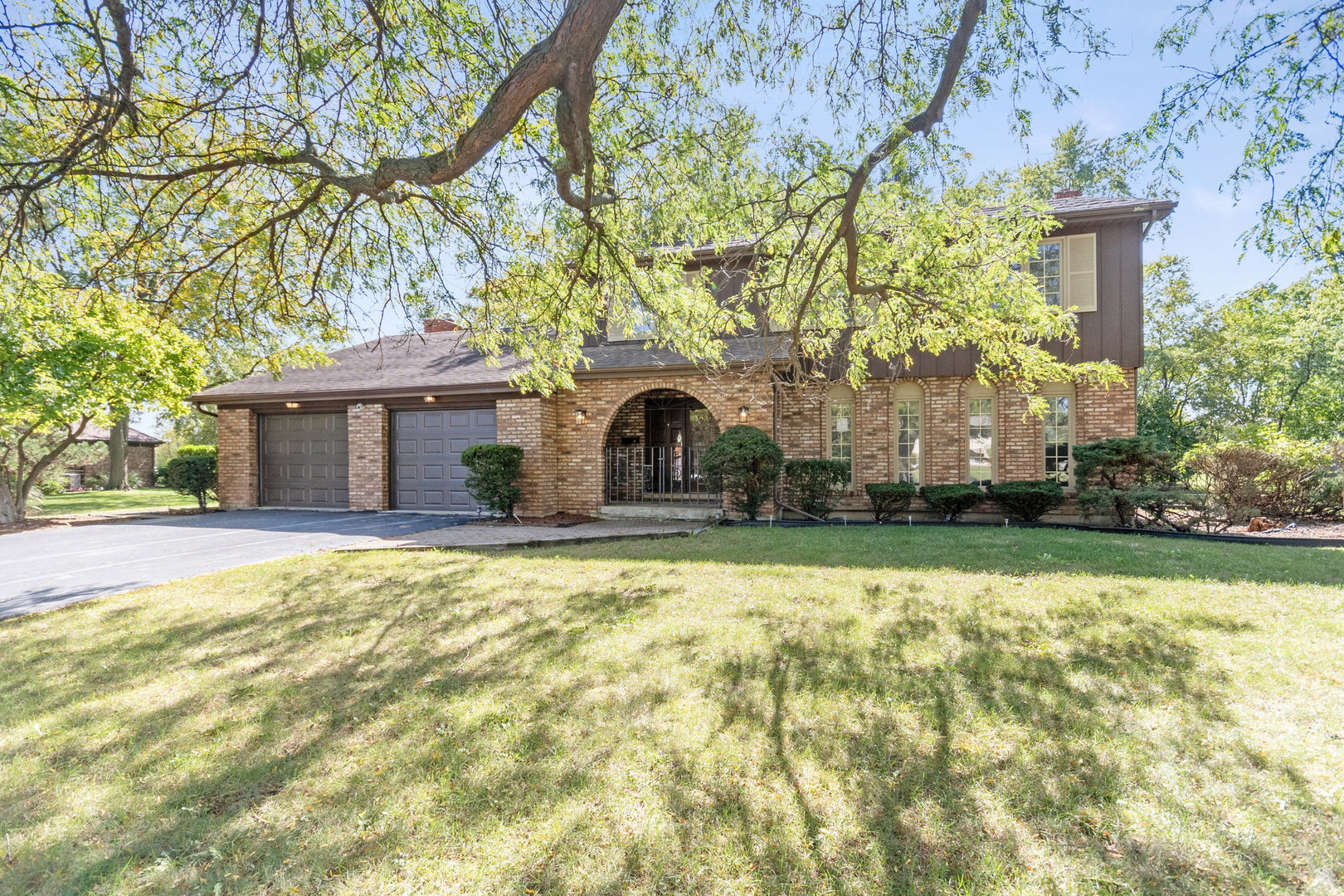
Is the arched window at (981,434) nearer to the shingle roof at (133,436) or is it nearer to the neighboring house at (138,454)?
the neighboring house at (138,454)

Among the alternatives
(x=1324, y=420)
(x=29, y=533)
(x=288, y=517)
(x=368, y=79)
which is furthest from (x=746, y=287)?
(x=1324, y=420)

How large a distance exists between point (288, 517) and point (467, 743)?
11.4 metres

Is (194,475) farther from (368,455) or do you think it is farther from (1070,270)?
(1070,270)

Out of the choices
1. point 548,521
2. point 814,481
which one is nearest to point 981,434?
point 814,481

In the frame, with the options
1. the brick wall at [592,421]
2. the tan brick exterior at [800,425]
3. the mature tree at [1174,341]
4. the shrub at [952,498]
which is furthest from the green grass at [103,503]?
the mature tree at [1174,341]

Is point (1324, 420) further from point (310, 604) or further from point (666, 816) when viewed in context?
point (310, 604)

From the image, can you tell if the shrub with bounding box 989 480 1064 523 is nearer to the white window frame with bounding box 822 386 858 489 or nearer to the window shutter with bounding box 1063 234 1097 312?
the white window frame with bounding box 822 386 858 489

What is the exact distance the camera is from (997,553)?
7020 millimetres

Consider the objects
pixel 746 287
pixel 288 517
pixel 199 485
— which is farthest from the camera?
pixel 199 485

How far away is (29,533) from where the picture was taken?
10484 millimetres

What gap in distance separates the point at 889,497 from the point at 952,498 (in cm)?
111

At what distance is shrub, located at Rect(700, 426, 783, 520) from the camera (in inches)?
389

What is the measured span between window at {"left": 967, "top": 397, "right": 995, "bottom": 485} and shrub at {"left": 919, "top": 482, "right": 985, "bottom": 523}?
2.20ft

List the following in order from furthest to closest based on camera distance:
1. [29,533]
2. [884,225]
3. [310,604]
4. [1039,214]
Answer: [29,533] → [884,225] → [1039,214] → [310,604]
